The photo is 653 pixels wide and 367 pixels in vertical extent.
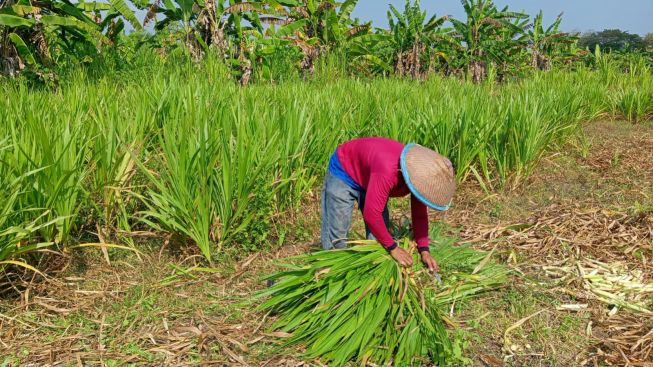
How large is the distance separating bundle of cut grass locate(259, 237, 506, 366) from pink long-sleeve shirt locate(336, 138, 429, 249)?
0.13m

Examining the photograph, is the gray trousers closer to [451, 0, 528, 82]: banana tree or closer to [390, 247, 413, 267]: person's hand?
[390, 247, 413, 267]: person's hand

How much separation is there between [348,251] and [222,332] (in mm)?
643

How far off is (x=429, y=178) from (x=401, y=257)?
347mm

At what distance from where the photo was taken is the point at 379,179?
2002 mm

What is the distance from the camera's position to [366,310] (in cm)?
184

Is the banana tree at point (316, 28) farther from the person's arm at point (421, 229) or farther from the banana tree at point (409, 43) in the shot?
the person's arm at point (421, 229)

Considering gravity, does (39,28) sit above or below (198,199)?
above

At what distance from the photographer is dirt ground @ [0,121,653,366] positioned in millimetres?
1952

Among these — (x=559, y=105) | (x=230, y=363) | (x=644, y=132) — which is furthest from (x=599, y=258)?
(x=644, y=132)

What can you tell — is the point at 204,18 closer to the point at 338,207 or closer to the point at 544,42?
the point at 338,207

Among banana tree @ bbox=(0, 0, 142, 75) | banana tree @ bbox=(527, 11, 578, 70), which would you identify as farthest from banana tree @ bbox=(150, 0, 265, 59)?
banana tree @ bbox=(527, 11, 578, 70)

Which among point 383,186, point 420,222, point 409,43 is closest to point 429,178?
point 383,186

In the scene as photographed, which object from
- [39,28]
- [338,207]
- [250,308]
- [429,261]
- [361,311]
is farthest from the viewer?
[39,28]

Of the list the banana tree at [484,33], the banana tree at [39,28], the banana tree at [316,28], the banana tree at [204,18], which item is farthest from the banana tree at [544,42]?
the banana tree at [39,28]
